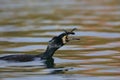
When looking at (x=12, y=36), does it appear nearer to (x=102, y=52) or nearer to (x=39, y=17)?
(x=102, y=52)

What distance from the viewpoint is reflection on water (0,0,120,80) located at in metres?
Answer: 13.3

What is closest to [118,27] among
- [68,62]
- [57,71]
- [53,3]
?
[68,62]

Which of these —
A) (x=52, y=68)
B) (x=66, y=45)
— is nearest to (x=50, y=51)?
(x=52, y=68)

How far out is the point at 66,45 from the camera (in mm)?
A: 18750

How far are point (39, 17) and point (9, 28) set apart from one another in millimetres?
5082

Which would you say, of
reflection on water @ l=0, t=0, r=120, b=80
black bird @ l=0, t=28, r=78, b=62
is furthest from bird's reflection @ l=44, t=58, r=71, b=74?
black bird @ l=0, t=28, r=78, b=62

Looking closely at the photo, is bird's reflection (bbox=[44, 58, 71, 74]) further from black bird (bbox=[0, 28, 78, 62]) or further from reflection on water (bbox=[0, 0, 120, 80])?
black bird (bbox=[0, 28, 78, 62])

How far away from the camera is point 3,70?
13641 millimetres

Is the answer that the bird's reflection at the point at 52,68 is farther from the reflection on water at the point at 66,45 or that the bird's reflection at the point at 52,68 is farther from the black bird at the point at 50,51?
the black bird at the point at 50,51

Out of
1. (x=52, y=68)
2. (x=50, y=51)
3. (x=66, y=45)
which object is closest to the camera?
(x=52, y=68)

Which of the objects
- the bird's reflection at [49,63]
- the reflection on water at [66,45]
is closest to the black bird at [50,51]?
the bird's reflection at [49,63]

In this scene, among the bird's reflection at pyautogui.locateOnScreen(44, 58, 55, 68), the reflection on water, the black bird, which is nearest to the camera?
the reflection on water

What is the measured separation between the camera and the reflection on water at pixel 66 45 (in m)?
Result: 13.3

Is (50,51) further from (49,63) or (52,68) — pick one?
(52,68)
